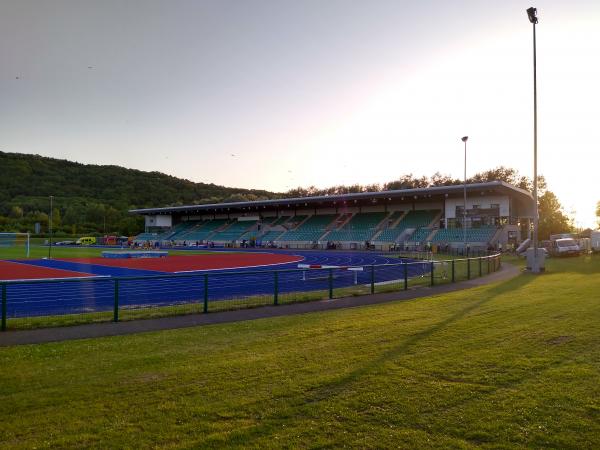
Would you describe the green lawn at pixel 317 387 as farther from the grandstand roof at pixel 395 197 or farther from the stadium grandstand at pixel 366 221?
the grandstand roof at pixel 395 197

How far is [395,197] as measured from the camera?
225ft

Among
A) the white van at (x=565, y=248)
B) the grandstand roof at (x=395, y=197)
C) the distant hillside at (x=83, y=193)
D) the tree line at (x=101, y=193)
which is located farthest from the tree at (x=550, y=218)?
the distant hillside at (x=83, y=193)

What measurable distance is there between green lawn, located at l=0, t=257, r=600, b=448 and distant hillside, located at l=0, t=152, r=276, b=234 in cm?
11655

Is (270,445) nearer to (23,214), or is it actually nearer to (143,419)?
(143,419)

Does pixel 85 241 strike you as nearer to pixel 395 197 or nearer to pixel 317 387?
pixel 395 197

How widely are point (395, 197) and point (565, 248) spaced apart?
27581mm

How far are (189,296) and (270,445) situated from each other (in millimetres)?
13246

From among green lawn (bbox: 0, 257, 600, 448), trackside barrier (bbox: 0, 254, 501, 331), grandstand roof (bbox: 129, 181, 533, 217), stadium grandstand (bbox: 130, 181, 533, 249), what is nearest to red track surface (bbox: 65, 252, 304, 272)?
trackside barrier (bbox: 0, 254, 501, 331)

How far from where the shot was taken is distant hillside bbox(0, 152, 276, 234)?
121062 mm

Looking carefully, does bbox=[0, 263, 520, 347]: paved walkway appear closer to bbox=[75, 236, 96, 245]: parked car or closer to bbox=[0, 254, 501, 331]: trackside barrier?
bbox=[0, 254, 501, 331]: trackside barrier

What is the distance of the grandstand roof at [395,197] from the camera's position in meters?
56.9

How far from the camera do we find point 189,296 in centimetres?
1725

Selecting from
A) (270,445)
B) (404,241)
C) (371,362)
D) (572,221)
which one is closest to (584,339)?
(371,362)

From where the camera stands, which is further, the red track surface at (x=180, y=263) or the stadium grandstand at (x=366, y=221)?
the stadium grandstand at (x=366, y=221)
